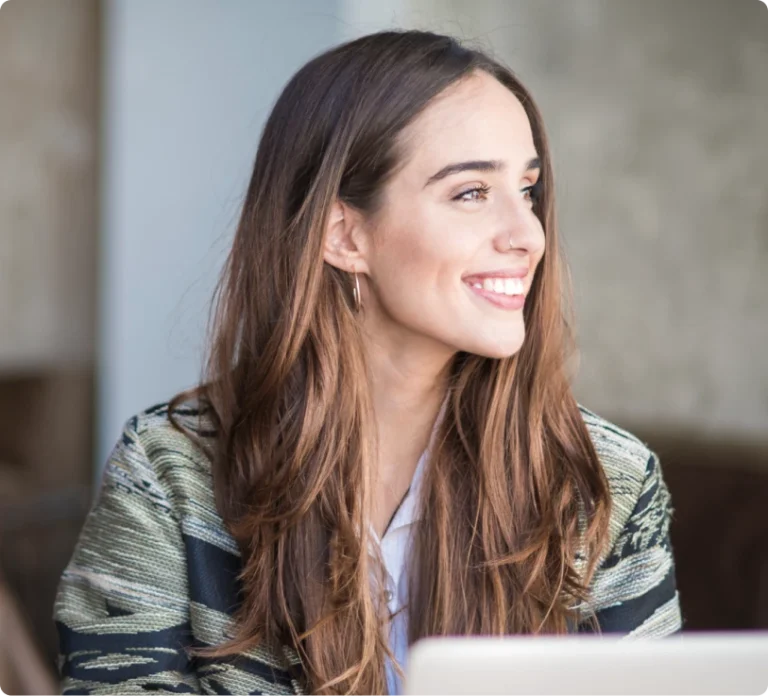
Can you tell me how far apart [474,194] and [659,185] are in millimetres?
1577

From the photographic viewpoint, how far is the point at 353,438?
1.59 meters

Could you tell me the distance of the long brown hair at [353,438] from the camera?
4.97 ft

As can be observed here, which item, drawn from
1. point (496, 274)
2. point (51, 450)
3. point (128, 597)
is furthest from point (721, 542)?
point (51, 450)

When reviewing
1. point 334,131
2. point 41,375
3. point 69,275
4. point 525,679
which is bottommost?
point 41,375

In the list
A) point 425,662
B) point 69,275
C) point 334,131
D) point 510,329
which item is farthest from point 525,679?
point 69,275

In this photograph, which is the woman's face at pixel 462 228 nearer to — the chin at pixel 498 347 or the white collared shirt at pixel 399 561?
the chin at pixel 498 347

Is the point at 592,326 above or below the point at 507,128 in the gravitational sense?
below

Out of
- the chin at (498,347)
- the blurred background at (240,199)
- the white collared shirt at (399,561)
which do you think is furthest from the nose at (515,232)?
the blurred background at (240,199)

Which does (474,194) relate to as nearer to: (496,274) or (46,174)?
(496,274)

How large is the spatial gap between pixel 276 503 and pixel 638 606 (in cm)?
54

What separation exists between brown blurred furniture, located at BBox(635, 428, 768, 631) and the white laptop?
5.49ft

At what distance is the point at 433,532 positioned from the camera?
5.17 ft

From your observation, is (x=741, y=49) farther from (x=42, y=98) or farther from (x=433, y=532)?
(x=42, y=98)

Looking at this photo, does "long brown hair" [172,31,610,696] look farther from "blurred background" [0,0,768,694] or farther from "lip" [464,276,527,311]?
"blurred background" [0,0,768,694]
